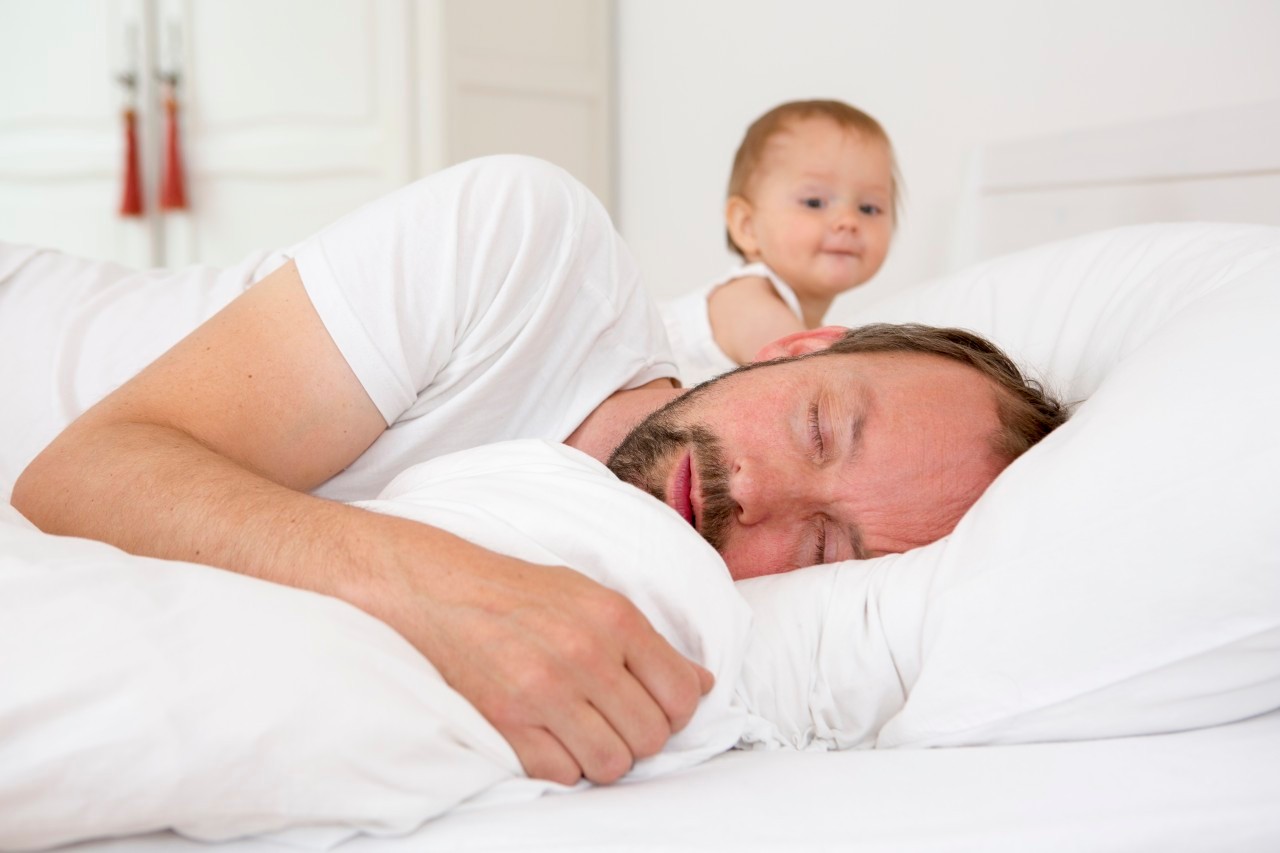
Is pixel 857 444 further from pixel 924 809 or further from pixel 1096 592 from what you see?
pixel 924 809

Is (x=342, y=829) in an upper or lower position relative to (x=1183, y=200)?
lower

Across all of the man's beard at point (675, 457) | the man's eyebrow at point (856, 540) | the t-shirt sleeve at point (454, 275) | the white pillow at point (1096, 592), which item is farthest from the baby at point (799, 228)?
the white pillow at point (1096, 592)

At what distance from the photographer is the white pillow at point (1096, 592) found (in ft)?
2.30

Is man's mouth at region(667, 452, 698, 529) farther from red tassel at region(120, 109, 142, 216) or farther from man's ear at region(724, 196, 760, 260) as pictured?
red tassel at region(120, 109, 142, 216)

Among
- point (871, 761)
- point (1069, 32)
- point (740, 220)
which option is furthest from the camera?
point (740, 220)

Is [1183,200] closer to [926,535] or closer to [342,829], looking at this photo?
[926,535]

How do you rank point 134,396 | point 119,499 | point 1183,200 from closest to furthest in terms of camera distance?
point 119,499, point 134,396, point 1183,200

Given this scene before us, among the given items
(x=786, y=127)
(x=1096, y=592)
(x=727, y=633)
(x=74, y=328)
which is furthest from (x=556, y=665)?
(x=786, y=127)

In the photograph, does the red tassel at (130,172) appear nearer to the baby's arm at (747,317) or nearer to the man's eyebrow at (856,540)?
the baby's arm at (747,317)

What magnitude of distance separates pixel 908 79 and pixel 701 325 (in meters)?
0.79

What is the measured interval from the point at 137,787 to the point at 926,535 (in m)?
0.64

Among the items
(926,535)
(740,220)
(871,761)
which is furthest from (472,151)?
(871,761)

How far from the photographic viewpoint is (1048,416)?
3.47ft

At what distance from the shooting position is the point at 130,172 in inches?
123
